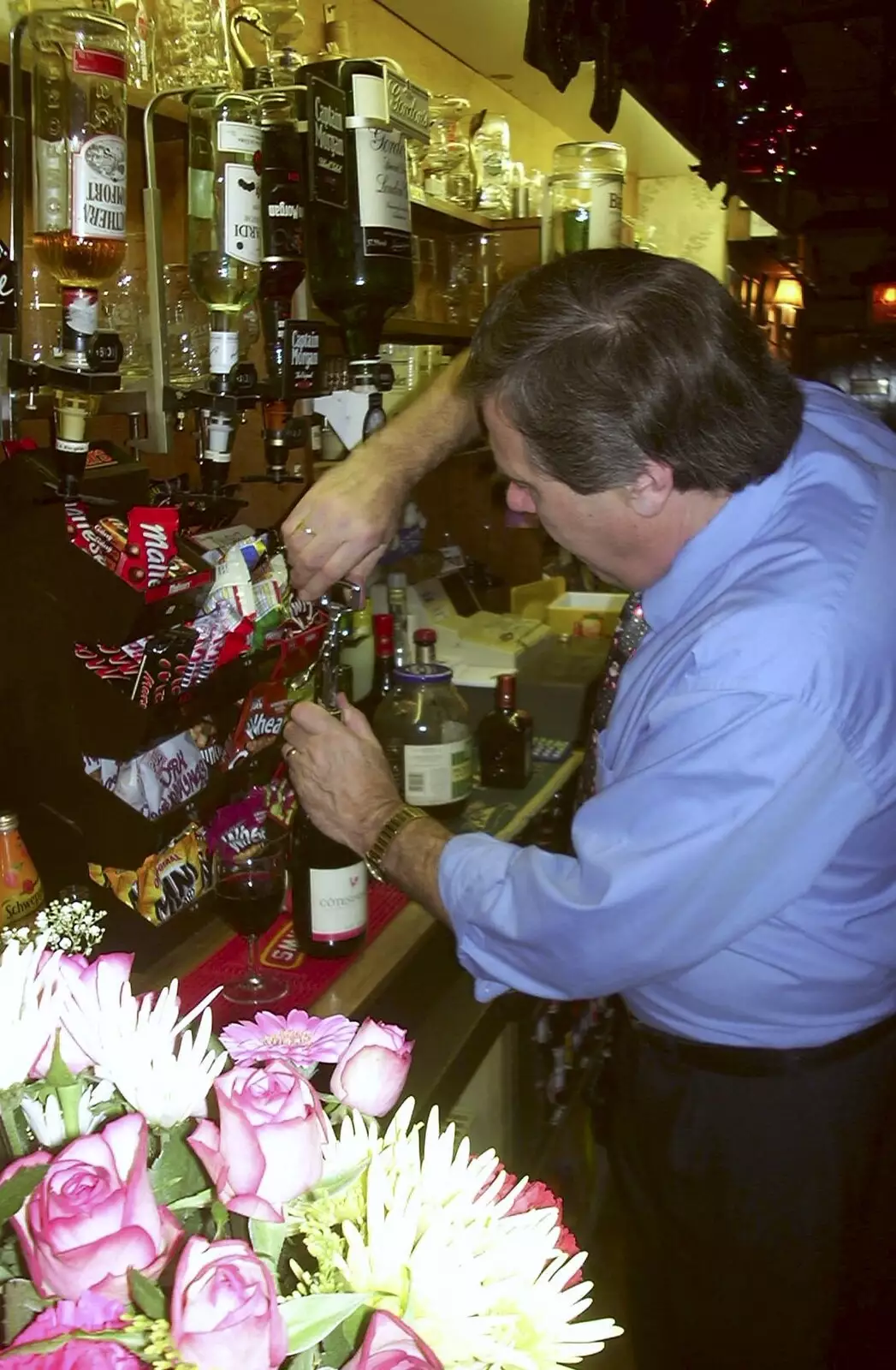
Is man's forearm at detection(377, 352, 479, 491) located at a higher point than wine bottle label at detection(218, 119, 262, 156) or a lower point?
lower

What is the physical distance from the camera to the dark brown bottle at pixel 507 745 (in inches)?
87.4

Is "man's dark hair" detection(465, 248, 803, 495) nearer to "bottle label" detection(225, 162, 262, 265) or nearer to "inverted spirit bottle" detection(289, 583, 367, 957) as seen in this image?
"bottle label" detection(225, 162, 262, 265)

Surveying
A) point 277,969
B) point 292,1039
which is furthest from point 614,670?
point 292,1039

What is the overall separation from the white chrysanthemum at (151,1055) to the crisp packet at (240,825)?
2.87 feet

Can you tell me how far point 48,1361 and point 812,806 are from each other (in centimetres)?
82

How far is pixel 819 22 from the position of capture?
2.95 m

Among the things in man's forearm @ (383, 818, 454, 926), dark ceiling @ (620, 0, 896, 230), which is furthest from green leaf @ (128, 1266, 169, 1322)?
dark ceiling @ (620, 0, 896, 230)

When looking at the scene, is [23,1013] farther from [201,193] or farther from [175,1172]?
[201,193]

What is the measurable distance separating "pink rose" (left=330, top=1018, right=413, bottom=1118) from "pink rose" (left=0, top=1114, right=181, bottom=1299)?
0.13m

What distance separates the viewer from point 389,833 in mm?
1375

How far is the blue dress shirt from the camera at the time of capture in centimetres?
104

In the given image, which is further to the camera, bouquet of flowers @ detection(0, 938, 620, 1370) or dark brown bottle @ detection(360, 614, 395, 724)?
dark brown bottle @ detection(360, 614, 395, 724)

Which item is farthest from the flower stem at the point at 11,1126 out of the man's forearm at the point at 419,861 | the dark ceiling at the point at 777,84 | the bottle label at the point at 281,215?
the dark ceiling at the point at 777,84

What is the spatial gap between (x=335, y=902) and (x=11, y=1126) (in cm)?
93
